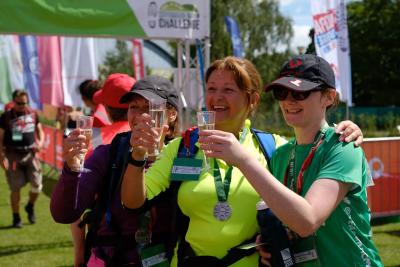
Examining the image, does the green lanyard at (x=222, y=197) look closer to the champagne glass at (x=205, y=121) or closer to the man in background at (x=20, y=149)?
the champagne glass at (x=205, y=121)

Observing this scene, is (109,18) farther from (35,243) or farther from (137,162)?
(137,162)

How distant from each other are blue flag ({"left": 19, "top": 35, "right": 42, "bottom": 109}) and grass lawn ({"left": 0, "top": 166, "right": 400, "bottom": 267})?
5267 millimetres

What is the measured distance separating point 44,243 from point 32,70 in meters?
7.87

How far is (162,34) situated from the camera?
7805mm

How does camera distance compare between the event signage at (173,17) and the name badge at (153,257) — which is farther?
the event signage at (173,17)

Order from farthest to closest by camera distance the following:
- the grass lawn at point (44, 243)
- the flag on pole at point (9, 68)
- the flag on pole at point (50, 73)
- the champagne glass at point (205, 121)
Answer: the flag on pole at point (9, 68)
the flag on pole at point (50, 73)
the grass lawn at point (44, 243)
the champagne glass at point (205, 121)

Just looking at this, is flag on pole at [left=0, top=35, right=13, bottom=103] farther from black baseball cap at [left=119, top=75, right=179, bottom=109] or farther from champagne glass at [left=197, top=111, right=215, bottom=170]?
champagne glass at [left=197, top=111, right=215, bottom=170]

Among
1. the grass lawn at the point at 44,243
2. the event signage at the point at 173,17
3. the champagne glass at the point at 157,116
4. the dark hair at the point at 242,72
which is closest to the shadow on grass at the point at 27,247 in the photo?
the grass lawn at the point at 44,243

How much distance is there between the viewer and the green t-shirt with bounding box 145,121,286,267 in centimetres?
258

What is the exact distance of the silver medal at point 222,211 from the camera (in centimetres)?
259

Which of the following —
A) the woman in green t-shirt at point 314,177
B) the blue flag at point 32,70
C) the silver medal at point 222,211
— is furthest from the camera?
the blue flag at point 32,70

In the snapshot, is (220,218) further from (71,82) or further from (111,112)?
(71,82)

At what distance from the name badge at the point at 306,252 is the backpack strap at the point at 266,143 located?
534 mm

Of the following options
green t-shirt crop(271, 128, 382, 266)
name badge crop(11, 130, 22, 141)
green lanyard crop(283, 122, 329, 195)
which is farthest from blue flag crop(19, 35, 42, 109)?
green t-shirt crop(271, 128, 382, 266)
